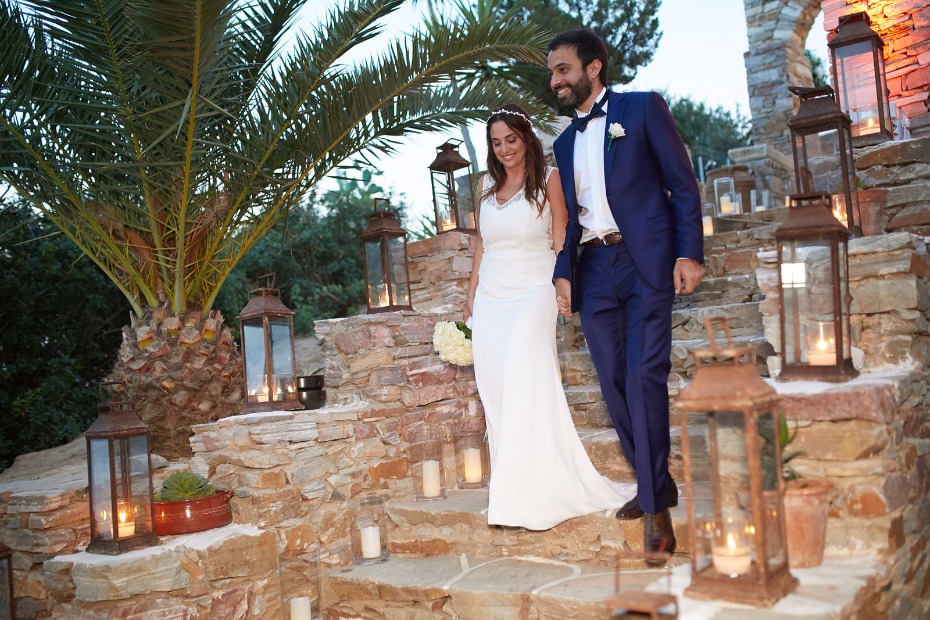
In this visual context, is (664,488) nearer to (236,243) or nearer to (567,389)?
(567,389)

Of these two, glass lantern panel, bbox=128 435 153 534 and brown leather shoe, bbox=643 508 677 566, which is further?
glass lantern panel, bbox=128 435 153 534

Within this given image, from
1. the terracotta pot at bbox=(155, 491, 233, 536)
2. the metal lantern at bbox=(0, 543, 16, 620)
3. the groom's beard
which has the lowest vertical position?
the metal lantern at bbox=(0, 543, 16, 620)

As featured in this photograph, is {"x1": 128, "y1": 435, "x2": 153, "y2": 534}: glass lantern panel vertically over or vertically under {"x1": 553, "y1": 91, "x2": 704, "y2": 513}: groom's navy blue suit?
under

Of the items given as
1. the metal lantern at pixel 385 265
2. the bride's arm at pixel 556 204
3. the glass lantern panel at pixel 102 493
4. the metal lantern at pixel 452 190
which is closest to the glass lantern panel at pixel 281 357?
the metal lantern at pixel 385 265

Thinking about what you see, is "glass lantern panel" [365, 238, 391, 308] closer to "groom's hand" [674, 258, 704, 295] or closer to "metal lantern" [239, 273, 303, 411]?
"metal lantern" [239, 273, 303, 411]

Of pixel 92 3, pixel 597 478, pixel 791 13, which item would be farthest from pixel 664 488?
pixel 791 13

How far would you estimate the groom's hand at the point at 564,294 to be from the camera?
11.8 feet

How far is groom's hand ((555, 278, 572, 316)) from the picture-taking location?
360 cm

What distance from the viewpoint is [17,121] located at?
5094 mm

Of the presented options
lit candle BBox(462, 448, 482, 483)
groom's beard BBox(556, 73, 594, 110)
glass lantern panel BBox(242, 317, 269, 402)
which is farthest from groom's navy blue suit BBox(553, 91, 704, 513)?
glass lantern panel BBox(242, 317, 269, 402)

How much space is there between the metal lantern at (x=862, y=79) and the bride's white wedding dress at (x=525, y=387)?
2.15 metres

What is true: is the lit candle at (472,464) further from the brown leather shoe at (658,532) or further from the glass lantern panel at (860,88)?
the glass lantern panel at (860,88)

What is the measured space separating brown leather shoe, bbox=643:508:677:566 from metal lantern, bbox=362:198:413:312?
94.9 inches

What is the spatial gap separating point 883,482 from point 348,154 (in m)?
4.15
